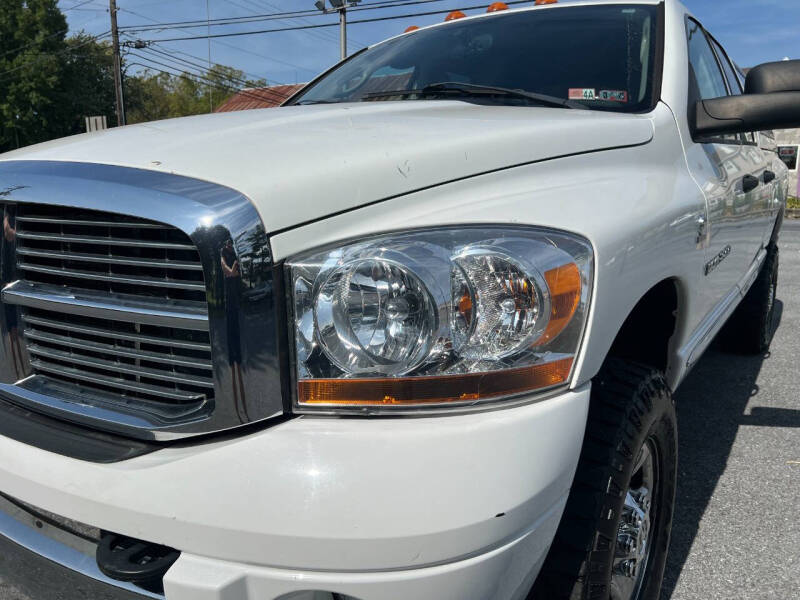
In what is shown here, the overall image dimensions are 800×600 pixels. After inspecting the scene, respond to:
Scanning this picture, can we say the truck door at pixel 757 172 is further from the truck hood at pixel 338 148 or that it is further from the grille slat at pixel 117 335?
the grille slat at pixel 117 335

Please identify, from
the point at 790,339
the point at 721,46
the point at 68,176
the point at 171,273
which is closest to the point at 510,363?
the point at 171,273

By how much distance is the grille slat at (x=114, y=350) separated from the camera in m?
1.27

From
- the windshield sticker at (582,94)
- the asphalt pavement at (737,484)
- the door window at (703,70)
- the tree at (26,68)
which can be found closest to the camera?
the asphalt pavement at (737,484)

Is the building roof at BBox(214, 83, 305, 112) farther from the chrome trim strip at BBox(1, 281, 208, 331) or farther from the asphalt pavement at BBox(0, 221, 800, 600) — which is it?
the chrome trim strip at BBox(1, 281, 208, 331)

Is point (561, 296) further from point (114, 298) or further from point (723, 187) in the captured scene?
point (723, 187)

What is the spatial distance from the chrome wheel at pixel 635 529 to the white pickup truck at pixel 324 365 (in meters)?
0.01

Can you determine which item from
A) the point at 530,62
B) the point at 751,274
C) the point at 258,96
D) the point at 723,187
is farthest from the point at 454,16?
the point at 258,96

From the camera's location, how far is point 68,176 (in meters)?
1.40

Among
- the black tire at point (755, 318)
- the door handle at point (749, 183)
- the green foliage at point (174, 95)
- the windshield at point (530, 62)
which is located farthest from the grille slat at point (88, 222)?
the green foliage at point (174, 95)

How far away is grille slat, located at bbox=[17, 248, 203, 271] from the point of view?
1249 mm

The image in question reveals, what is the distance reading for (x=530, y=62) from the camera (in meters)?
2.48

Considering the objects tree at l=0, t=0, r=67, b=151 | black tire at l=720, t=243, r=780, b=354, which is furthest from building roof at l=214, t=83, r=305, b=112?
black tire at l=720, t=243, r=780, b=354

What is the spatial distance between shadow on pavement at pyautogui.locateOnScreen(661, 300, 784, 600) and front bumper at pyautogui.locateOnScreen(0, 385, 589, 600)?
1.28 m

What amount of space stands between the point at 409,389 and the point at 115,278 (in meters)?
0.62
